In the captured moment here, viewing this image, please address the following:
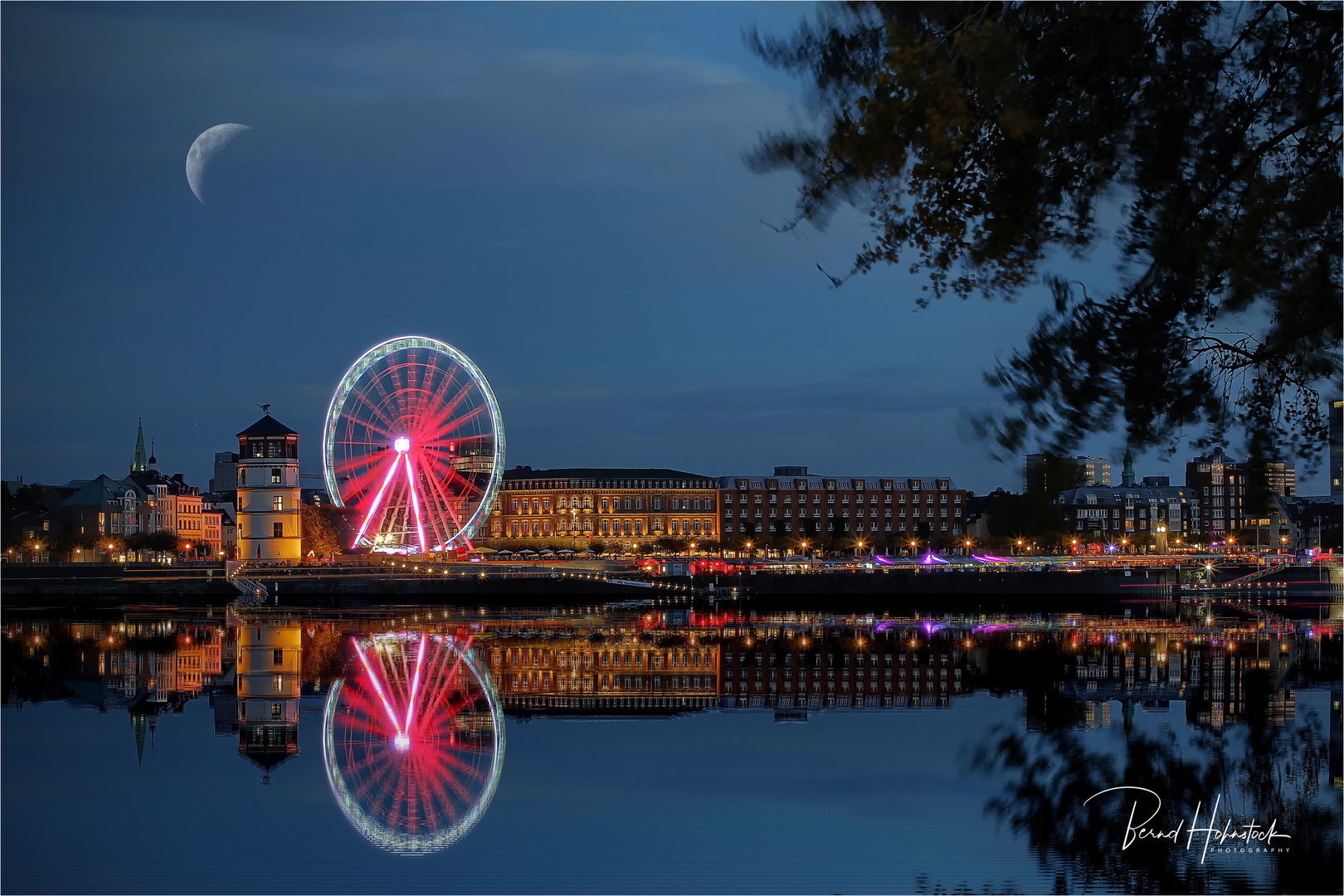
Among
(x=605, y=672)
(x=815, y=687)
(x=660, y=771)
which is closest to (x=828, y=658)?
(x=815, y=687)

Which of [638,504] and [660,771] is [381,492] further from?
[638,504]

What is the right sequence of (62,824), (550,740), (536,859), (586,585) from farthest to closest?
(586,585)
(550,740)
(62,824)
(536,859)

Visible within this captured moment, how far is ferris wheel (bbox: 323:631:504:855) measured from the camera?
16562 mm

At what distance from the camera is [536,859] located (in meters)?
14.7

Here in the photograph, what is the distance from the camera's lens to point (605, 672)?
3244 centimetres

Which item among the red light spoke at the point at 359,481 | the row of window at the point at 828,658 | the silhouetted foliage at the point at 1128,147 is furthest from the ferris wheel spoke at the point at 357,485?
the silhouetted foliage at the point at 1128,147

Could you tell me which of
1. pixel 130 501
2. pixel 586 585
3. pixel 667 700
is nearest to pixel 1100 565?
pixel 586 585

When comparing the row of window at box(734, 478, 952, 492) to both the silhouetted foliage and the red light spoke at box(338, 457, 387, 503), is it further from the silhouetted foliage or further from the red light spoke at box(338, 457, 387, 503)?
the silhouetted foliage

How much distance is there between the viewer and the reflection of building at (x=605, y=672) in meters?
27.5

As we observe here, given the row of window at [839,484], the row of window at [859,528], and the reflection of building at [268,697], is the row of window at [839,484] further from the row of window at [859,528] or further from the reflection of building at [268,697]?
the reflection of building at [268,697]

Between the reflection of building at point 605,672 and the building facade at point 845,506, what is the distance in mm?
99677

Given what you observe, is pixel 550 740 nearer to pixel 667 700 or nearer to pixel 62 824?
pixel 667 700

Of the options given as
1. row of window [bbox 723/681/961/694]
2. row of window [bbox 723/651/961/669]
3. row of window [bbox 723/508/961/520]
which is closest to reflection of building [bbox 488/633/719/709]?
row of window [bbox 723/681/961/694]

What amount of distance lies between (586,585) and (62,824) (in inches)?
2110
